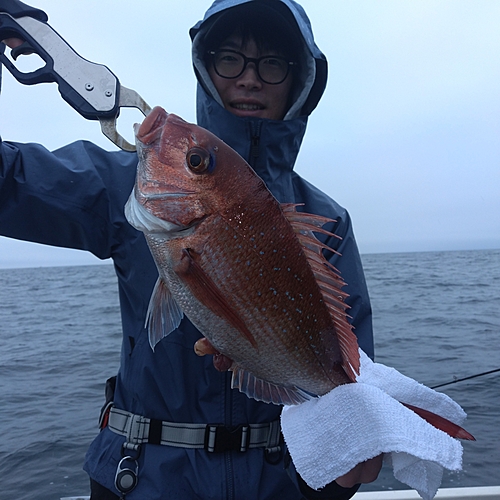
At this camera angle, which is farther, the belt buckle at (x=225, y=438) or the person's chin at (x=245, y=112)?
the person's chin at (x=245, y=112)

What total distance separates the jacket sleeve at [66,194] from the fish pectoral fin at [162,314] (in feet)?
1.94

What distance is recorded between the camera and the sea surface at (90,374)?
5414 millimetres

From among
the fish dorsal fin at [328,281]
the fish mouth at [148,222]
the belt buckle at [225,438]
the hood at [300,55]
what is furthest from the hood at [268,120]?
the belt buckle at [225,438]

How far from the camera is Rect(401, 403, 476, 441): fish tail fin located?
1663mm

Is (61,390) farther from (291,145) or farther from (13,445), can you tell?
(291,145)

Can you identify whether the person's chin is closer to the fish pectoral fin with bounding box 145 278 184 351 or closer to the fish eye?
the fish eye

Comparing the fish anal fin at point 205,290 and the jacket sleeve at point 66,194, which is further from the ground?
the jacket sleeve at point 66,194

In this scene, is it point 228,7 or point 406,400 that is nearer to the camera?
point 406,400

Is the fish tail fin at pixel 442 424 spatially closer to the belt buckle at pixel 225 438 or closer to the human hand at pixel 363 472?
the human hand at pixel 363 472

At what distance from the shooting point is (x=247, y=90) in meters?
2.28

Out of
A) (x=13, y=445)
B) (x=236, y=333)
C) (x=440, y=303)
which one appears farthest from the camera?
(x=440, y=303)

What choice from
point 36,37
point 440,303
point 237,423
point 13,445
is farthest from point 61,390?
point 440,303

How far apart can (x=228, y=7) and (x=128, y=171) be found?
916 mm

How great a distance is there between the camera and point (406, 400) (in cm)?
183
